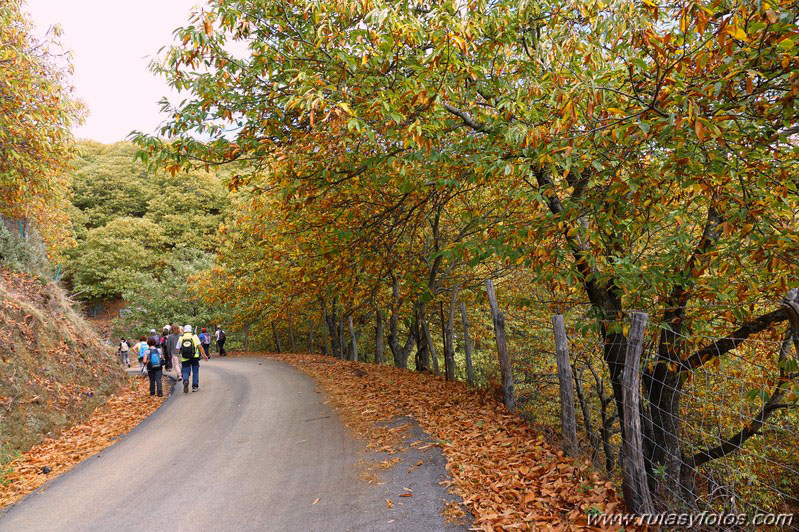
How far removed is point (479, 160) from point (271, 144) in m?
3.06

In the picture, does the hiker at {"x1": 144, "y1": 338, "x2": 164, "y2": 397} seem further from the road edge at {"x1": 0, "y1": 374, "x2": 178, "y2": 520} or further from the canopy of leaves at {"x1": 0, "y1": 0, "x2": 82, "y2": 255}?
the canopy of leaves at {"x1": 0, "y1": 0, "x2": 82, "y2": 255}

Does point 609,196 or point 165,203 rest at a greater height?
point 165,203

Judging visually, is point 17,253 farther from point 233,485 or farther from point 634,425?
point 634,425

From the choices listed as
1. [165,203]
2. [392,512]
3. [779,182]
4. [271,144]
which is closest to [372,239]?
[271,144]

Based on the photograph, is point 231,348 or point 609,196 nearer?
point 609,196

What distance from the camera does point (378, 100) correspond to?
5062 millimetres

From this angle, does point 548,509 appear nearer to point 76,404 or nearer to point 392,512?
point 392,512

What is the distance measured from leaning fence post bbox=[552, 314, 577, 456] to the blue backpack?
11119 millimetres

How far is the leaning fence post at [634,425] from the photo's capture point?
3.97 meters

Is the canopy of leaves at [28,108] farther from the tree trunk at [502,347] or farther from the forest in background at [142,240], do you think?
the forest in background at [142,240]

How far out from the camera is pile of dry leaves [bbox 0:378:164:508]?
22.6 ft

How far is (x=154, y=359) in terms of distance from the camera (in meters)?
12.7

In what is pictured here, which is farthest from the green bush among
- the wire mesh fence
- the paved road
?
the wire mesh fence

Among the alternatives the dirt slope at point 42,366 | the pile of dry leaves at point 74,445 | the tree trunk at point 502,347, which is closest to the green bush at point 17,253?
the dirt slope at point 42,366
